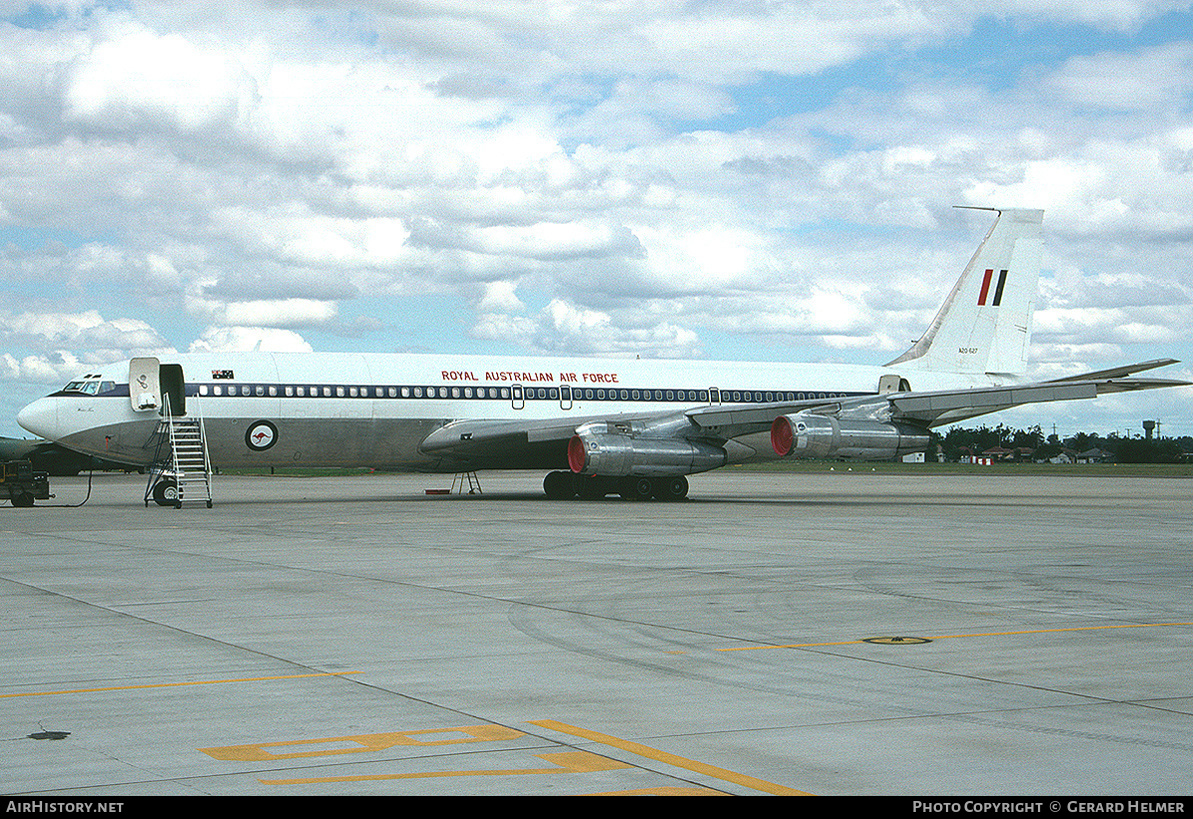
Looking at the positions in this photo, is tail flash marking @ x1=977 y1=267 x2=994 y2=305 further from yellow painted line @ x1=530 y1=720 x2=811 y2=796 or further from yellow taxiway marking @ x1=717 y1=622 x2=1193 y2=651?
yellow painted line @ x1=530 y1=720 x2=811 y2=796

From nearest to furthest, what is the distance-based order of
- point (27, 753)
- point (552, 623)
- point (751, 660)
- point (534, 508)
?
point (27, 753) < point (751, 660) < point (552, 623) < point (534, 508)

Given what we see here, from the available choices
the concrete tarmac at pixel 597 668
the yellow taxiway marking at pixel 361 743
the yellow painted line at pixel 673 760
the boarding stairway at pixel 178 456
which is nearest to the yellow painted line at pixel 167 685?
the concrete tarmac at pixel 597 668

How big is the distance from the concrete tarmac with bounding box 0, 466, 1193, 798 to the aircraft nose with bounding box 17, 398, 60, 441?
40.2 ft

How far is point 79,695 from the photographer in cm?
805

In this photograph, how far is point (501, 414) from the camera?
34500 mm

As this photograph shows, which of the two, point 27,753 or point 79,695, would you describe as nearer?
point 27,753

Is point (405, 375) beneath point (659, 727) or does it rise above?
above

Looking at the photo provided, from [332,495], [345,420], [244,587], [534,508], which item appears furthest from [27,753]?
[332,495]

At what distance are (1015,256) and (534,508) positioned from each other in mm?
19077

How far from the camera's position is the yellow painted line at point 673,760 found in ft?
19.2

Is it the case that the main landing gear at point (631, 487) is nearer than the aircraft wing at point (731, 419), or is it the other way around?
the aircraft wing at point (731, 419)

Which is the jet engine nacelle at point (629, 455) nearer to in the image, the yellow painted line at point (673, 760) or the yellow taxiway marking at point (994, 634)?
the yellow taxiway marking at point (994, 634)

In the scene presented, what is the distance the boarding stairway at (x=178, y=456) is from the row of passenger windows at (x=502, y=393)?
969 mm
